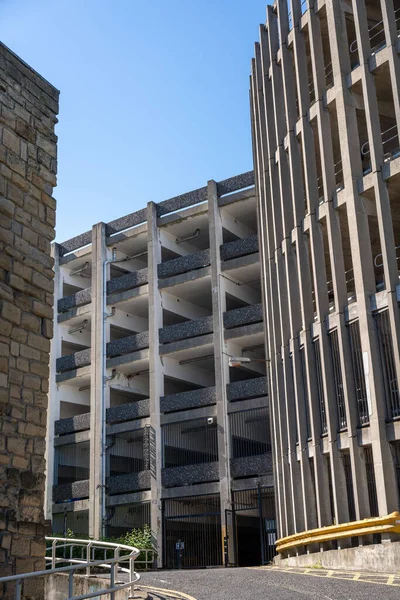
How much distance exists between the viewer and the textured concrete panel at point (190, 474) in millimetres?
33500

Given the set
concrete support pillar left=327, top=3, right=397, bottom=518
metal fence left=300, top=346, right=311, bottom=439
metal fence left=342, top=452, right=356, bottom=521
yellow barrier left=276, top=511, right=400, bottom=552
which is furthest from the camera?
metal fence left=300, top=346, right=311, bottom=439

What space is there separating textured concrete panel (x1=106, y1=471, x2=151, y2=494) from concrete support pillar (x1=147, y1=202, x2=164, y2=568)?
46 centimetres

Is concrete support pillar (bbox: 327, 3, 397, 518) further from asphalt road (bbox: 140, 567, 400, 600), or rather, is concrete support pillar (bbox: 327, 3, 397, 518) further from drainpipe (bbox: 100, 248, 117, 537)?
drainpipe (bbox: 100, 248, 117, 537)

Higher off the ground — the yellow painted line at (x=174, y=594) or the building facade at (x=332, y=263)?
the building facade at (x=332, y=263)

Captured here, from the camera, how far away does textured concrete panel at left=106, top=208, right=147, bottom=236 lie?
4041 cm

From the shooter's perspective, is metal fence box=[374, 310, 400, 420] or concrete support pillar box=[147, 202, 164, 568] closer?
metal fence box=[374, 310, 400, 420]

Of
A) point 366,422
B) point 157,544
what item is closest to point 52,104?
point 366,422

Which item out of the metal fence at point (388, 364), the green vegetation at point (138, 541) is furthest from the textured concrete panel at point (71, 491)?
the metal fence at point (388, 364)

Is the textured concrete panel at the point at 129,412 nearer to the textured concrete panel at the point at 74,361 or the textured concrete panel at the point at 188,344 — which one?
the textured concrete panel at the point at 188,344

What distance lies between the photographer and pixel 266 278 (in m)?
25.5

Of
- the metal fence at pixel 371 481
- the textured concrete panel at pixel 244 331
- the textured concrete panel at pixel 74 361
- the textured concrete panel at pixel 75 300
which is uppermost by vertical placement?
the textured concrete panel at pixel 75 300

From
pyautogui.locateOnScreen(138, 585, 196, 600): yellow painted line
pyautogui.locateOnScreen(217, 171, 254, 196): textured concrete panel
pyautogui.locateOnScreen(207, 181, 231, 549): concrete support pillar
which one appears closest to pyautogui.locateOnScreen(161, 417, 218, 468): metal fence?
pyautogui.locateOnScreen(207, 181, 231, 549): concrete support pillar

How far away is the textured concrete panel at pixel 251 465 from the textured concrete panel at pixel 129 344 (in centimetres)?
837

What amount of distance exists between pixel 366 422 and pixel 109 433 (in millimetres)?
21389
